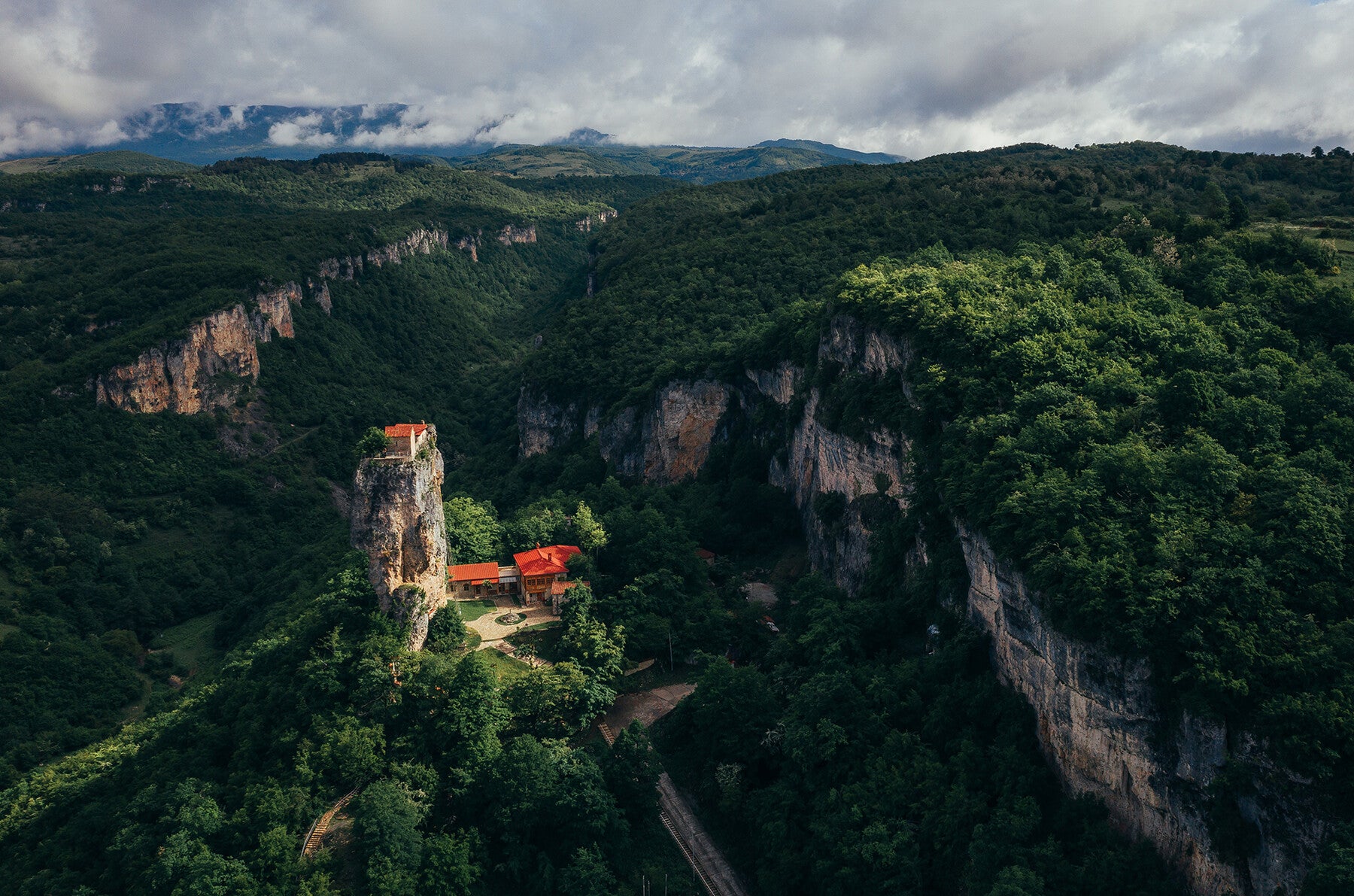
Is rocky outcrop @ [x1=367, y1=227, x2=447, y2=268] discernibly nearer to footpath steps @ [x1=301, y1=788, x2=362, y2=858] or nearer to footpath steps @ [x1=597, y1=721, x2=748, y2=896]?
footpath steps @ [x1=597, y1=721, x2=748, y2=896]

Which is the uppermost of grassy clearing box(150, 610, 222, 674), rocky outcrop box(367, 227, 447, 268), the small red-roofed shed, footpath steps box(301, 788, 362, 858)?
rocky outcrop box(367, 227, 447, 268)

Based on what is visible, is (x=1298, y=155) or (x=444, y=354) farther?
(x=444, y=354)

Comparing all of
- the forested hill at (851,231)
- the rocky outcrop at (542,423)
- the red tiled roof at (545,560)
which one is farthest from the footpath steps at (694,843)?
the rocky outcrop at (542,423)

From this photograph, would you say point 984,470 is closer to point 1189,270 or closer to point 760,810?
point 760,810

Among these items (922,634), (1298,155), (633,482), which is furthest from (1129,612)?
(1298,155)

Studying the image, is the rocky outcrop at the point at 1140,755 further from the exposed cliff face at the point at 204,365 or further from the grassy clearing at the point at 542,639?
the exposed cliff face at the point at 204,365

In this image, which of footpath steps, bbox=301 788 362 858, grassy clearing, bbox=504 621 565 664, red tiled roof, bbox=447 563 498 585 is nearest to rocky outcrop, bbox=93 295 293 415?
red tiled roof, bbox=447 563 498 585
